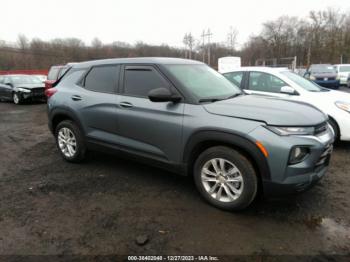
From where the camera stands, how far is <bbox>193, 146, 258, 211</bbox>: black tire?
108 inches

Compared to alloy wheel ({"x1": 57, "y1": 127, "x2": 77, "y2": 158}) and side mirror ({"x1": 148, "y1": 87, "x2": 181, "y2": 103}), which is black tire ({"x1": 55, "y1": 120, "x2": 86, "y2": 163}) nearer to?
alloy wheel ({"x1": 57, "y1": 127, "x2": 77, "y2": 158})

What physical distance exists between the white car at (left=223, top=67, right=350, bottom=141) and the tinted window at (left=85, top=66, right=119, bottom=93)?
3278 mm

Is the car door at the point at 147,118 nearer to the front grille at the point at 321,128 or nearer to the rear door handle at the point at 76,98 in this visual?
the rear door handle at the point at 76,98

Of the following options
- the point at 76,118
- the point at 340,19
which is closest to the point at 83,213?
the point at 76,118

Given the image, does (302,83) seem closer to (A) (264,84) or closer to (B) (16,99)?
(A) (264,84)

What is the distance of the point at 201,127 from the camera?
9.62 ft

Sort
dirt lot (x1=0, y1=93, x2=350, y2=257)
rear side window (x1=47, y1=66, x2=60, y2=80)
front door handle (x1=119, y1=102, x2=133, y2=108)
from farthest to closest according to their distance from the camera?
rear side window (x1=47, y1=66, x2=60, y2=80)
front door handle (x1=119, y1=102, x2=133, y2=108)
dirt lot (x1=0, y1=93, x2=350, y2=257)

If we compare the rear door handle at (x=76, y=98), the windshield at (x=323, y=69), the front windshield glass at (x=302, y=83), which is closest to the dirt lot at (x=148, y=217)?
the rear door handle at (x=76, y=98)

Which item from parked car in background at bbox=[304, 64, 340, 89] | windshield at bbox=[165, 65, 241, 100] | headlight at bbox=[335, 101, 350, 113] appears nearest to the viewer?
windshield at bbox=[165, 65, 241, 100]

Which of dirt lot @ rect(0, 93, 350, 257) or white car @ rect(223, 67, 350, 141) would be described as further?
white car @ rect(223, 67, 350, 141)

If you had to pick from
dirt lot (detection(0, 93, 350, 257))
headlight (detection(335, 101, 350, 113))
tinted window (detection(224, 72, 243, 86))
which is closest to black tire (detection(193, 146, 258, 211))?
dirt lot (detection(0, 93, 350, 257))

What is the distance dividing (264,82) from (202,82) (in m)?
2.78

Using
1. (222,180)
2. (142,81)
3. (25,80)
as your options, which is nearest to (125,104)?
(142,81)

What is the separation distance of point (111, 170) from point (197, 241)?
223cm
